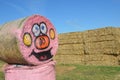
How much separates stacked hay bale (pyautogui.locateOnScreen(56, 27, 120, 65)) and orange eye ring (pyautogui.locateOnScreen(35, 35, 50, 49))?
12759 mm

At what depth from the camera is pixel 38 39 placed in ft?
21.6

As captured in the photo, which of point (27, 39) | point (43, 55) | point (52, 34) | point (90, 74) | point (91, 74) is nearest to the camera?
point (27, 39)

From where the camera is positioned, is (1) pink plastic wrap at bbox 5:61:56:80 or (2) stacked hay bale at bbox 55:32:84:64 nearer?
(1) pink plastic wrap at bbox 5:61:56:80

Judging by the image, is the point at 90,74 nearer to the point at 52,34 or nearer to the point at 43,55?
the point at 52,34

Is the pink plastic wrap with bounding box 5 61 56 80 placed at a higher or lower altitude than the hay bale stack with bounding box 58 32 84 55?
lower

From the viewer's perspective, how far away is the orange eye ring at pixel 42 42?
258 inches

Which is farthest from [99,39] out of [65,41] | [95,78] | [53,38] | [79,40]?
[53,38]

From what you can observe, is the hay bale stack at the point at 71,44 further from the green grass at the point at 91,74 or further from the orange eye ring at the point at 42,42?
the orange eye ring at the point at 42,42

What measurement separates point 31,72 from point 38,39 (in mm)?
740

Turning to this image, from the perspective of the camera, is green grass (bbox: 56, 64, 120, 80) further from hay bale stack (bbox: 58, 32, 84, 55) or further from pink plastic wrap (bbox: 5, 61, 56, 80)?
pink plastic wrap (bbox: 5, 61, 56, 80)

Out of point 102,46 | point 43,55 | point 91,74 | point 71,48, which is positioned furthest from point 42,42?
point 71,48

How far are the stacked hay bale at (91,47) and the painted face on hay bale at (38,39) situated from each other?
41.3ft

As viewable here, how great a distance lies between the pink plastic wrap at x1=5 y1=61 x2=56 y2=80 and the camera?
6.43m

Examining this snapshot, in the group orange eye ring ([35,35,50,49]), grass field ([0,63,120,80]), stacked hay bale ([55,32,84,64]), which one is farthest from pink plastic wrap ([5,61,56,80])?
stacked hay bale ([55,32,84,64])
